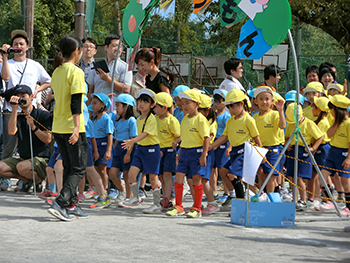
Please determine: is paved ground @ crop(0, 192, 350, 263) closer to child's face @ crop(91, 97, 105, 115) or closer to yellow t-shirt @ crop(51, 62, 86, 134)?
yellow t-shirt @ crop(51, 62, 86, 134)

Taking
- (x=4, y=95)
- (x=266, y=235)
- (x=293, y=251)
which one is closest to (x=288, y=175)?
(x=266, y=235)

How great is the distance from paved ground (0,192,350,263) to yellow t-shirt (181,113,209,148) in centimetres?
100

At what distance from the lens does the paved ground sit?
425 centimetres

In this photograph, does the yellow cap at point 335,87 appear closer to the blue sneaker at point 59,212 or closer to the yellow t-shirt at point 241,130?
the yellow t-shirt at point 241,130

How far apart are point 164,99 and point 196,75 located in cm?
1881

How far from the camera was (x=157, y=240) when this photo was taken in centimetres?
487

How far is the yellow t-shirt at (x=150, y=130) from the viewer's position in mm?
7138

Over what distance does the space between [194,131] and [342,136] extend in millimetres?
2371

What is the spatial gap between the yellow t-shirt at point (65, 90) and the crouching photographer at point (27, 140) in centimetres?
203

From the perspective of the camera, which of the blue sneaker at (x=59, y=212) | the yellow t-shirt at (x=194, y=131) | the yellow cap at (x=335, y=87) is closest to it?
the blue sneaker at (x=59, y=212)

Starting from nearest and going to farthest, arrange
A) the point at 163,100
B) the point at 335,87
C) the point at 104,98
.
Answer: the point at 163,100
the point at 104,98
the point at 335,87

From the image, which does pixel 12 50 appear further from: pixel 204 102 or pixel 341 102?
pixel 341 102

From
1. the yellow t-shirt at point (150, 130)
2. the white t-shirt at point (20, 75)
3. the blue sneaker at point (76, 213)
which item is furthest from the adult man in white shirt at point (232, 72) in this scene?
the blue sneaker at point (76, 213)

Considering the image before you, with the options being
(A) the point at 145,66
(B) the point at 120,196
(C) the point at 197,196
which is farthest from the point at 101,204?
(A) the point at 145,66
